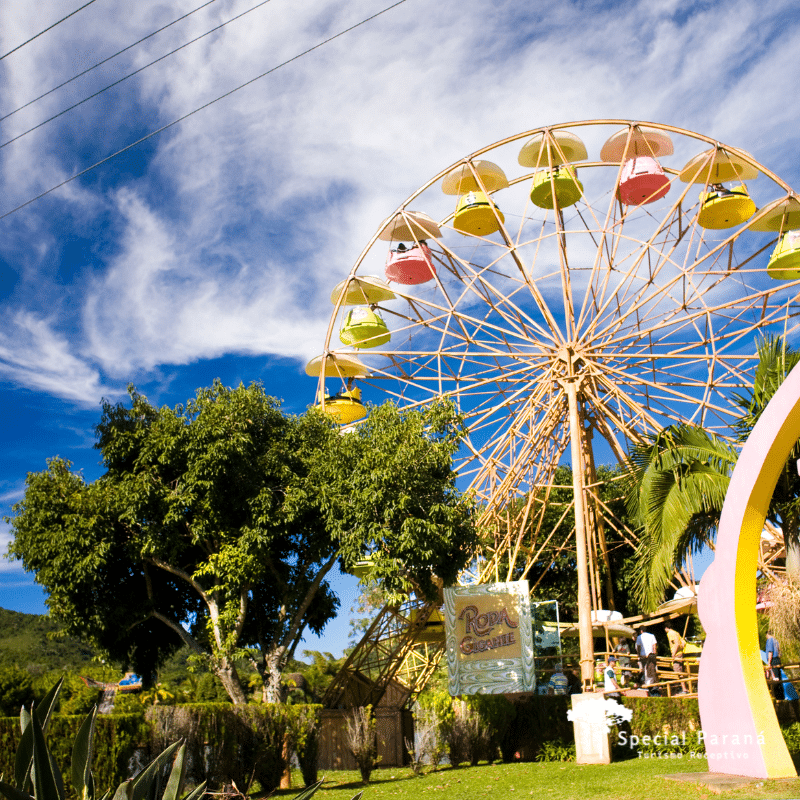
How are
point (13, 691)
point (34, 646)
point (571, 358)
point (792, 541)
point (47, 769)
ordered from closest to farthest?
point (47, 769)
point (792, 541)
point (571, 358)
point (13, 691)
point (34, 646)

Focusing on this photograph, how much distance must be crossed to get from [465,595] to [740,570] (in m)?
8.02

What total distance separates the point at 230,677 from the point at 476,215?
1166cm

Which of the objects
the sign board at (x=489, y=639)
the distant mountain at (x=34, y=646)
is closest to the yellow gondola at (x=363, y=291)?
the sign board at (x=489, y=639)

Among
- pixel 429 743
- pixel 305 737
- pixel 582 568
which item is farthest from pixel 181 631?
pixel 582 568

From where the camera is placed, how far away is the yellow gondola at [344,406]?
64.1 ft

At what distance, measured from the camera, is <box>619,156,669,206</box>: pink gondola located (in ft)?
59.4

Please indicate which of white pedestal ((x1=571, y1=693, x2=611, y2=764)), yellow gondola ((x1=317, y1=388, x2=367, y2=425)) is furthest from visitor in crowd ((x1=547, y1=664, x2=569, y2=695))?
yellow gondola ((x1=317, y1=388, x2=367, y2=425))

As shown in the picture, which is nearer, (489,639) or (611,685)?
(611,685)

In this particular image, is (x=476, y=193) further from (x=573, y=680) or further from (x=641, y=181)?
(x=573, y=680)

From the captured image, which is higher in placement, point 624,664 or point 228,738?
point 624,664

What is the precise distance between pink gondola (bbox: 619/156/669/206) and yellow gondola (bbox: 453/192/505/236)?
9.91 ft

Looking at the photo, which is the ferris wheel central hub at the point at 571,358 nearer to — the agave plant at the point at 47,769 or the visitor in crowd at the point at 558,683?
the visitor in crowd at the point at 558,683

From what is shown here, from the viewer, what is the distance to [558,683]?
53.4ft

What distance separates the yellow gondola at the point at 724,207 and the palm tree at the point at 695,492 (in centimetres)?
887
